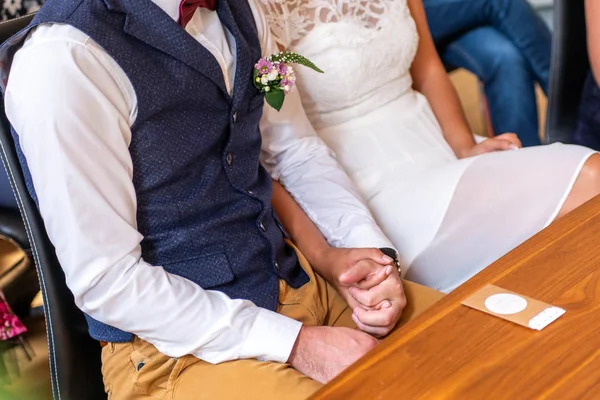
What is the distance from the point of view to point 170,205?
1231 millimetres

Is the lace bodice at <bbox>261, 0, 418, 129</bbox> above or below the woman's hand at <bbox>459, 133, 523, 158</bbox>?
above

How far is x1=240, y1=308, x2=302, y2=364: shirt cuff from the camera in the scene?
3.96 feet

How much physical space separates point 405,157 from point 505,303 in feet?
2.64

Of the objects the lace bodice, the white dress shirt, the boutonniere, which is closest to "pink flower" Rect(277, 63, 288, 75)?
the boutonniere

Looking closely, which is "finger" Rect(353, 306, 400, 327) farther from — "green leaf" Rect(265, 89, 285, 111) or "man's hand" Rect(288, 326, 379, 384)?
"green leaf" Rect(265, 89, 285, 111)

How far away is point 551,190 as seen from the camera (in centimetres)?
150

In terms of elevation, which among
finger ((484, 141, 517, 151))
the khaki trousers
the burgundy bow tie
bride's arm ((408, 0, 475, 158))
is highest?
the burgundy bow tie

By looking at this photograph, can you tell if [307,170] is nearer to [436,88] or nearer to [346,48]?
[346,48]

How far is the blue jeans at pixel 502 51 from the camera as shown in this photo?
2.59 metres

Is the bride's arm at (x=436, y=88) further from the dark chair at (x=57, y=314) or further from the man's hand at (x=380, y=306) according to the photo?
the dark chair at (x=57, y=314)

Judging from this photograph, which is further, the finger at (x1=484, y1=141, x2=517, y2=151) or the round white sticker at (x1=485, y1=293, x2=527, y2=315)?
the finger at (x1=484, y1=141, x2=517, y2=151)

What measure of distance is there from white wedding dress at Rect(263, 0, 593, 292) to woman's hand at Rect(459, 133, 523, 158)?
Answer: 2.1 inches

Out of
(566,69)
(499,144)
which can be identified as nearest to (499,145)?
(499,144)

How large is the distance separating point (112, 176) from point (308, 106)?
2.32 feet
